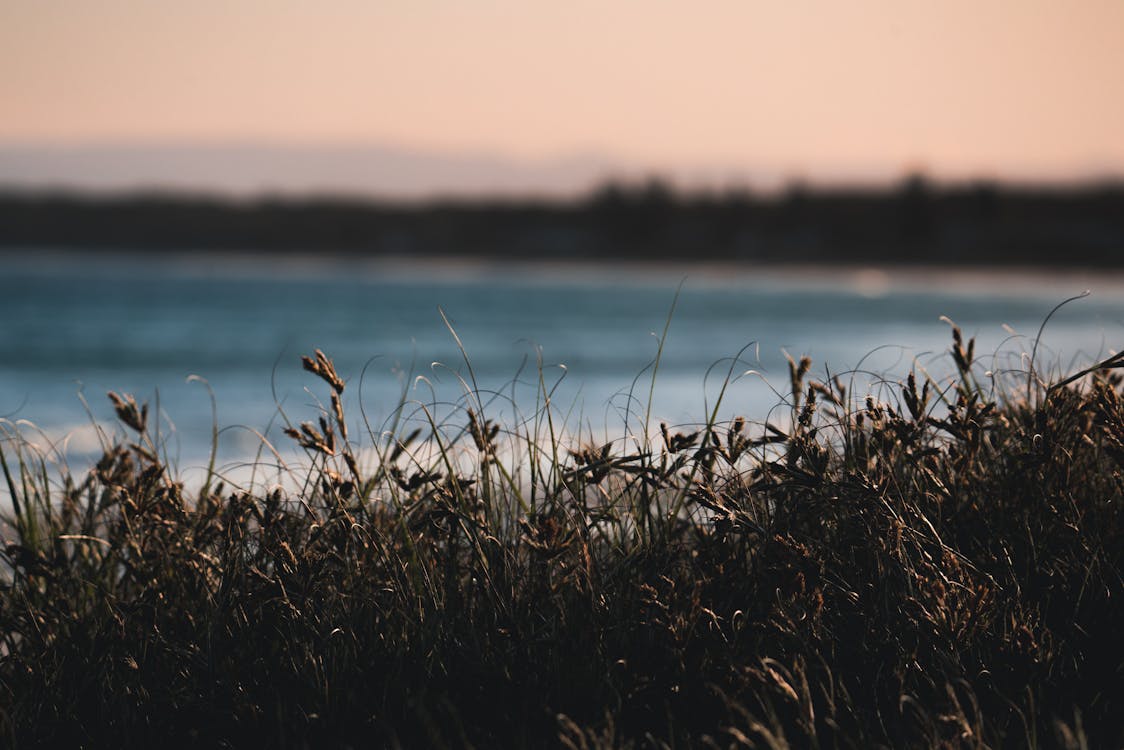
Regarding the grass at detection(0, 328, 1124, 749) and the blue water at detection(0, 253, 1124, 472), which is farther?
the blue water at detection(0, 253, 1124, 472)

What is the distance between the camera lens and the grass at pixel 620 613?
2.59 m

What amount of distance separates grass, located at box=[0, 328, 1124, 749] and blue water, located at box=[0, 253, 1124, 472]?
35 cm

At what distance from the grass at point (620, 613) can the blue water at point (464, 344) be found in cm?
35

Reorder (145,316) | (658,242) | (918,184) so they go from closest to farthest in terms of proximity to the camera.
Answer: (145,316), (918,184), (658,242)

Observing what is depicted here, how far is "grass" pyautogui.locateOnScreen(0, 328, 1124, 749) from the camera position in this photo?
8.51 ft

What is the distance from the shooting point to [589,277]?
110375 mm

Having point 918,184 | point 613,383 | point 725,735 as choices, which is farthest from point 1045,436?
point 918,184

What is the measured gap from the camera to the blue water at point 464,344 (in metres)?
12.0

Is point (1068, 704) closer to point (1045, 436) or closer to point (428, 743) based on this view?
point (1045, 436)

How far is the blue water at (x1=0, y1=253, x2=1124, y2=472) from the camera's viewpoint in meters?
12.0

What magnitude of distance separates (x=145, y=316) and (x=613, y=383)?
27.8 m

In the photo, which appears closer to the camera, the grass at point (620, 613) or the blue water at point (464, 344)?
the grass at point (620, 613)

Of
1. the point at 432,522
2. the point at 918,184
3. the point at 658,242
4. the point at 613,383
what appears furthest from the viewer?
the point at 658,242

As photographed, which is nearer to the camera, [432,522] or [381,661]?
[381,661]
